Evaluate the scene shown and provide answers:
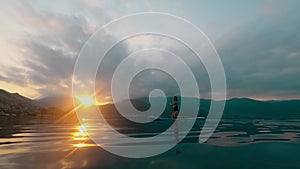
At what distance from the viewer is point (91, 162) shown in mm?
11250

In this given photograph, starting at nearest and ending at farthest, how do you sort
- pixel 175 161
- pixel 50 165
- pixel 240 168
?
pixel 240 168 < pixel 50 165 < pixel 175 161

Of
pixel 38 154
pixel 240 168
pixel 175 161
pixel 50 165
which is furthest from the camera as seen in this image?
pixel 38 154

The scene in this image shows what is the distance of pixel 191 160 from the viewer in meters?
11.8

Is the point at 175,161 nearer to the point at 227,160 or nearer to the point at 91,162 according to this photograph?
the point at 227,160

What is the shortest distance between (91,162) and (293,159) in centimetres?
1143

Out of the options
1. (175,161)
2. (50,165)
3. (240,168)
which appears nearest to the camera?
(240,168)

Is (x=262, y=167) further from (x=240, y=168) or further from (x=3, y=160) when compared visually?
(x=3, y=160)

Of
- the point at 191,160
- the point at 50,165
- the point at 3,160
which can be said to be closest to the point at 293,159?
the point at 191,160

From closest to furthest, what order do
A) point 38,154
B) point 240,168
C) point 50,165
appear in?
point 240,168, point 50,165, point 38,154

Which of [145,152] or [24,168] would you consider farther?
[145,152]

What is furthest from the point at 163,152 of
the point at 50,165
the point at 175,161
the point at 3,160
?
the point at 3,160

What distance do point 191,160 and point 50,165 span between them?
754 centimetres

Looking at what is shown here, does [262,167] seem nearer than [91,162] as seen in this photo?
Yes

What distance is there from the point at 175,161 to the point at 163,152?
91.4 inches
